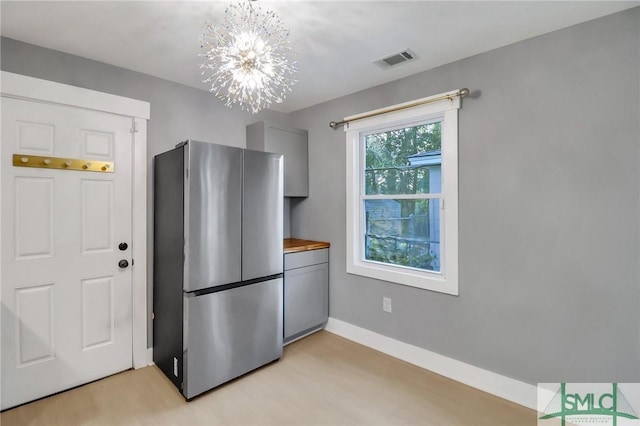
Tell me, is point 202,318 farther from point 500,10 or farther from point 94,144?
point 500,10

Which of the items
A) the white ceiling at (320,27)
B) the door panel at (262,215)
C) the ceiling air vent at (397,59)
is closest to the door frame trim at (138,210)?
the white ceiling at (320,27)

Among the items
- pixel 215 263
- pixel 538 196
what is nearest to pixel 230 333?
pixel 215 263

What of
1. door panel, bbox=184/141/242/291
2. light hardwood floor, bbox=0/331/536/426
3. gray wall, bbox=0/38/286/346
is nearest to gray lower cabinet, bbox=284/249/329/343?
light hardwood floor, bbox=0/331/536/426

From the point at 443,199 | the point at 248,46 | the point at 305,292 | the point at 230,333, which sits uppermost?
the point at 248,46

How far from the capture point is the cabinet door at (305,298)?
9.68 ft

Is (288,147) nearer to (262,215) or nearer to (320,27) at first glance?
(262,215)

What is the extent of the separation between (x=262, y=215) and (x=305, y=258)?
29.9 inches

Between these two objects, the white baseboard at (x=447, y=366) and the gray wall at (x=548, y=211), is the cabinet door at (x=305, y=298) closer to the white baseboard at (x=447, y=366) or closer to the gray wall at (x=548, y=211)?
the white baseboard at (x=447, y=366)

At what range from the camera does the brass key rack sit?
207 centimetres

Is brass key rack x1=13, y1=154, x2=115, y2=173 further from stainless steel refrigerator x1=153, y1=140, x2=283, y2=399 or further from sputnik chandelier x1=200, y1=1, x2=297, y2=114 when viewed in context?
sputnik chandelier x1=200, y1=1, x2=297, y2=114

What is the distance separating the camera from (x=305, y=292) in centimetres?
310

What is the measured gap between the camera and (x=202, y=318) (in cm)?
221

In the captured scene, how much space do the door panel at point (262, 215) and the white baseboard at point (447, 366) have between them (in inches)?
42.4

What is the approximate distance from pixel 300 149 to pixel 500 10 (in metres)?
2.16
